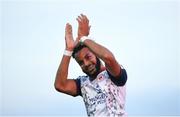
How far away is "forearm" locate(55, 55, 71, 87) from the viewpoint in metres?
5.55

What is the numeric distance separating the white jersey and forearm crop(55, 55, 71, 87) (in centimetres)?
32

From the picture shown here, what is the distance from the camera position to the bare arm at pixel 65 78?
219 inches

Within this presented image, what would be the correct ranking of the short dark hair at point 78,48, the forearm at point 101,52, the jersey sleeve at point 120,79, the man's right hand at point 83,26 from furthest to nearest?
the man's right hand at point 83,26
the short dark hair at point 78,48
the jersey sleeve at point 120,79
the forearm at point 101,52

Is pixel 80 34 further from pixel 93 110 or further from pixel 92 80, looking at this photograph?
pixel 93 110

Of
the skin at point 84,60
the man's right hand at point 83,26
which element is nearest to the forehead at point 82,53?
the skin at point 84,60

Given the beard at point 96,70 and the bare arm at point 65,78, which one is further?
the bare arm at point 65,78

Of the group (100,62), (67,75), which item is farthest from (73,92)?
(100,62)

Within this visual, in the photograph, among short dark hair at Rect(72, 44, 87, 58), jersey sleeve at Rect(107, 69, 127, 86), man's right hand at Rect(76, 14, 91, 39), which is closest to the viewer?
jersey sleeve at Rect(107, 69, 127, 86)

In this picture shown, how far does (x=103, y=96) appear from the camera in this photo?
5.21 meters

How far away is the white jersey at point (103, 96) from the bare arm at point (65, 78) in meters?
0.21

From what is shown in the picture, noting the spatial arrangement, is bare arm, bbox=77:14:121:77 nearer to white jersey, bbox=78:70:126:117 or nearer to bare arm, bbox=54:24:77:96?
white jersey, bbox=78:70:126:117

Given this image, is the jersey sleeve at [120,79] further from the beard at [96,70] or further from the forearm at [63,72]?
the forearm at [63,72]

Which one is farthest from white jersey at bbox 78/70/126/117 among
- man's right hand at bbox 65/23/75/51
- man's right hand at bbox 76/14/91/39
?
man's right hand at bbox 76/14/91/39

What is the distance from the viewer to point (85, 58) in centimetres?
527
